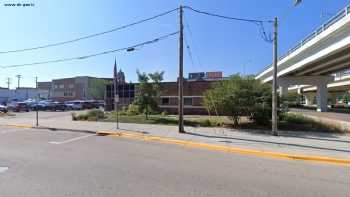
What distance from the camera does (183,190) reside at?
234 inches

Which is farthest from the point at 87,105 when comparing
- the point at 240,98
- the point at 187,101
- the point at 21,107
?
the point at 240,98

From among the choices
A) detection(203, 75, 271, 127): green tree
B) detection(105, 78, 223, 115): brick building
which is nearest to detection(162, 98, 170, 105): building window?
detection(105, 78, 223, 115): brick building

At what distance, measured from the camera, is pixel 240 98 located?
18.0m

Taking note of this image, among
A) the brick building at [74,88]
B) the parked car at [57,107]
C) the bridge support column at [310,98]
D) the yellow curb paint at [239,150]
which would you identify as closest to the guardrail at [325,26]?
the yellow curb paint at [239,150]

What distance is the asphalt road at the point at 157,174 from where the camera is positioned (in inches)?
233

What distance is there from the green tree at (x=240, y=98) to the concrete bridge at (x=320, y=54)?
5.39 metres

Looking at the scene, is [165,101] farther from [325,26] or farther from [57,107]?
[57,107]

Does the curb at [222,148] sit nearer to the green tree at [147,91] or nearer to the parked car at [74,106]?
the green tree at [147,91]

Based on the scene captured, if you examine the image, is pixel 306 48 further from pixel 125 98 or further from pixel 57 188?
pixel 57 188

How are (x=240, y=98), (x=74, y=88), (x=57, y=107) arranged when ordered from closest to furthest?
(x=240, y=98) < (x=57, y=107) < (x=74, y=88)

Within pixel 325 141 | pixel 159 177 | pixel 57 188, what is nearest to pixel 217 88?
pixel 325 141

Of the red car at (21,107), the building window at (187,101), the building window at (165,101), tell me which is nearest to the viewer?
the building window at (187,101)

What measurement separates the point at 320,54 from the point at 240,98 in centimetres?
1152

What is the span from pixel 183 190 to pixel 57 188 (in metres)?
2.65
